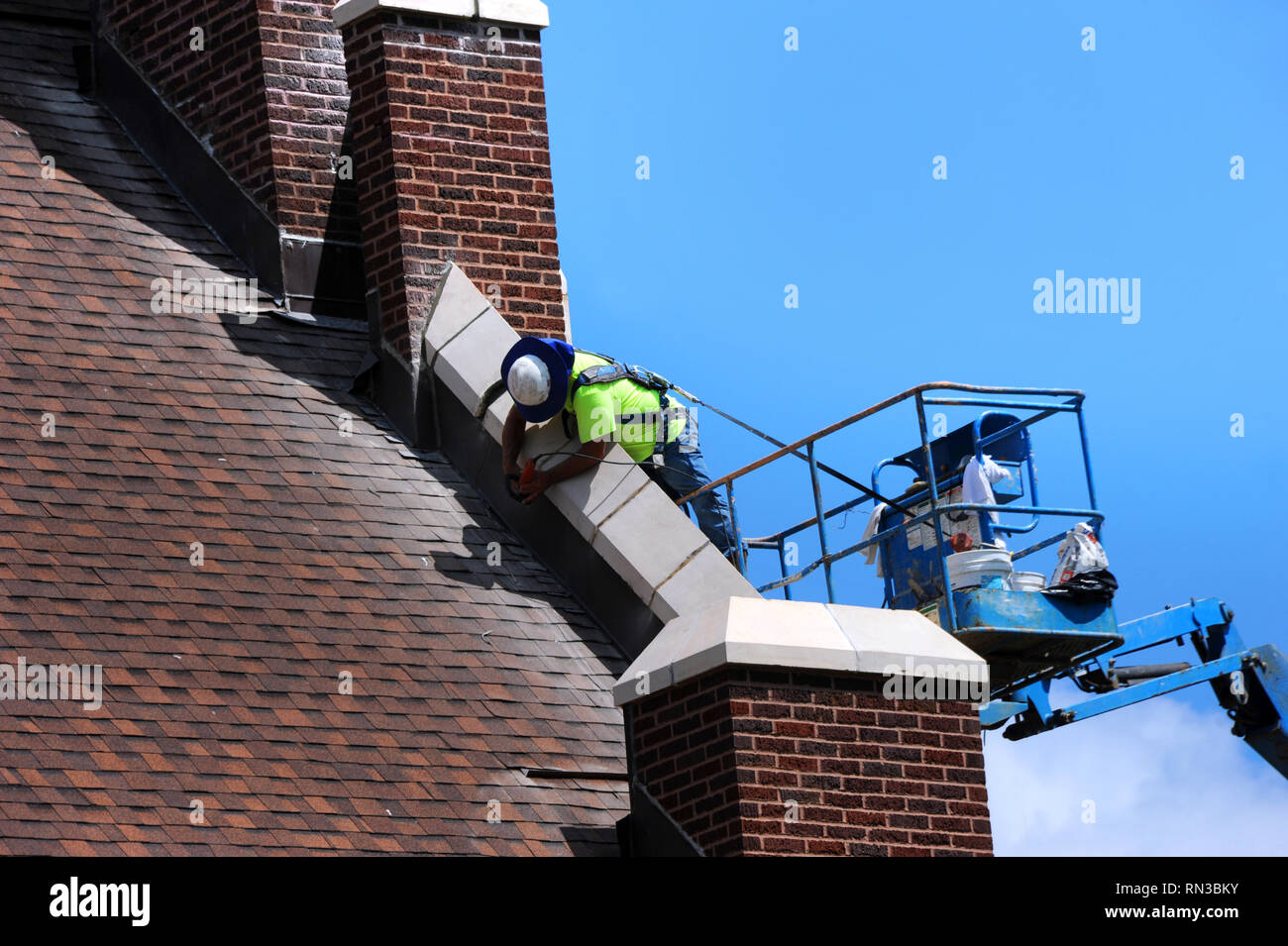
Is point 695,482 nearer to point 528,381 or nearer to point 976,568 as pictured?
point 976,568

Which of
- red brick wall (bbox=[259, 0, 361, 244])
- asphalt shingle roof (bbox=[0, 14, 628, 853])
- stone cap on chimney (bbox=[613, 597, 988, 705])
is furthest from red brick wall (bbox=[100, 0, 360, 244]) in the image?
stone cap on chimney (bbox=[613, 597, 988, 705])

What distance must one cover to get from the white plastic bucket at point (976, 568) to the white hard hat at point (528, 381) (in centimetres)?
388

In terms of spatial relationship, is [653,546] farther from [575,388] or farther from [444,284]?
[444,284]

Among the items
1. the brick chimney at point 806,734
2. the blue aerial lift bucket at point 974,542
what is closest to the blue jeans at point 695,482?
the blue aerial lift bucket at point 974,542

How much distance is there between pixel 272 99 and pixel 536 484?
10.8ft

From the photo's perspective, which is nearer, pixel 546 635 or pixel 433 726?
pixel 433 726

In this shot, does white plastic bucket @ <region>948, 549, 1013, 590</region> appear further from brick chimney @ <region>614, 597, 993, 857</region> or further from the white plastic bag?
brick chimney @ <region>614, 597, 993, 857</region>

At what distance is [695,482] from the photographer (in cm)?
1485

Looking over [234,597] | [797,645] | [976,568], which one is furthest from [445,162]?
[797,645]

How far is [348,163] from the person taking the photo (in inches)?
515

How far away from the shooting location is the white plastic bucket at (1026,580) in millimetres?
14198

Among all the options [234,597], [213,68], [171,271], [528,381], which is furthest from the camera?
[213,68]
